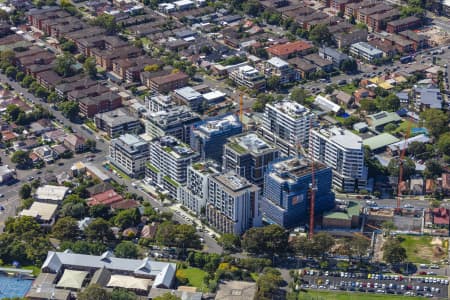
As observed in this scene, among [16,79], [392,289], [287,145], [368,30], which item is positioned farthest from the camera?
[368,30]

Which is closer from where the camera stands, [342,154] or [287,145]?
[342,154]

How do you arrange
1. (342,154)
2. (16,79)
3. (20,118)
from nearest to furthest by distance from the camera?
(342,154) → (20,118) → (16,79)

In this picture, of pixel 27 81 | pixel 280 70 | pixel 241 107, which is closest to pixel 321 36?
pixel 280 70

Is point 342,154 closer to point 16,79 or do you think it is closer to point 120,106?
point 120,106

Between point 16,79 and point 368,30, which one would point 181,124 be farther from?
point 368,30

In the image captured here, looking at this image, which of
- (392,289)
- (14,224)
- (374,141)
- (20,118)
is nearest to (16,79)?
(20,118)

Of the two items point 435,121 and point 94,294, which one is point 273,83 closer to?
point 435,121

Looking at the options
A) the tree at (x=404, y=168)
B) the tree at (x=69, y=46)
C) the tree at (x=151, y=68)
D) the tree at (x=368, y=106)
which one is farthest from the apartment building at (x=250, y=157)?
the tree at (x=69, y=46)

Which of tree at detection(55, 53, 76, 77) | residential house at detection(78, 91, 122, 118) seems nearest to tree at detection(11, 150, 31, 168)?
residential house at detection(78, 91, 122, 118)
